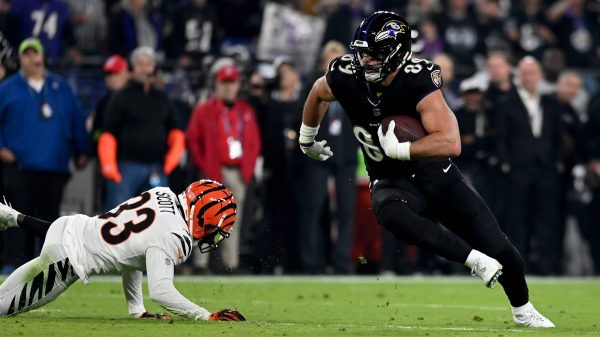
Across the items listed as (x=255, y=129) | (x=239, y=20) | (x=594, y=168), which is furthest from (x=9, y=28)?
(x=594, y=168)

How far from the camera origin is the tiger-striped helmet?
25.6ft

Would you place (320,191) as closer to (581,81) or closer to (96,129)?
(96,129)

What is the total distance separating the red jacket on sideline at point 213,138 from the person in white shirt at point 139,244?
5460 mm

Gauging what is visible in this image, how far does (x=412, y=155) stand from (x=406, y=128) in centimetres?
32

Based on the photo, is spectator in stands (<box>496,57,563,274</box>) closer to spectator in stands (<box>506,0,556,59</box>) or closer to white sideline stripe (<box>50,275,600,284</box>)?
white sideline stripe (<box>50,275,600,284</box>)

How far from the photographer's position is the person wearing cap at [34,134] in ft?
41.4

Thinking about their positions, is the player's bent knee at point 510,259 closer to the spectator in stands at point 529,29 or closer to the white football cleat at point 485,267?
the white football cleat at point 485,267

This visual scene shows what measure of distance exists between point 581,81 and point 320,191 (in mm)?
4328

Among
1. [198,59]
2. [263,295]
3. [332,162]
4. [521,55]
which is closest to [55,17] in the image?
[198,59]

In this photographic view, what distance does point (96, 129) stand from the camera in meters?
13.4

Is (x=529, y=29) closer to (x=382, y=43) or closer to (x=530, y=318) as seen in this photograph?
(x=530, y=318)

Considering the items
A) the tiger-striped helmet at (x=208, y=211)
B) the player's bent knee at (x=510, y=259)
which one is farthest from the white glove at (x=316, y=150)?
the player's bent knee at (x=510, y=259)

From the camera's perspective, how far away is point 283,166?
47.3ft

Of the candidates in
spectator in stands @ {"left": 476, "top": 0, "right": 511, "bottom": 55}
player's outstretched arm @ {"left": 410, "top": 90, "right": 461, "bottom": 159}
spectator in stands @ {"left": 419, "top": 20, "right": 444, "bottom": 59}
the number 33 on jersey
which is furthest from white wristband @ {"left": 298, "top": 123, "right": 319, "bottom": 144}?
spectator in stands @ {"left": 476, "top": 0, "right": 511, "bottom": 55}
